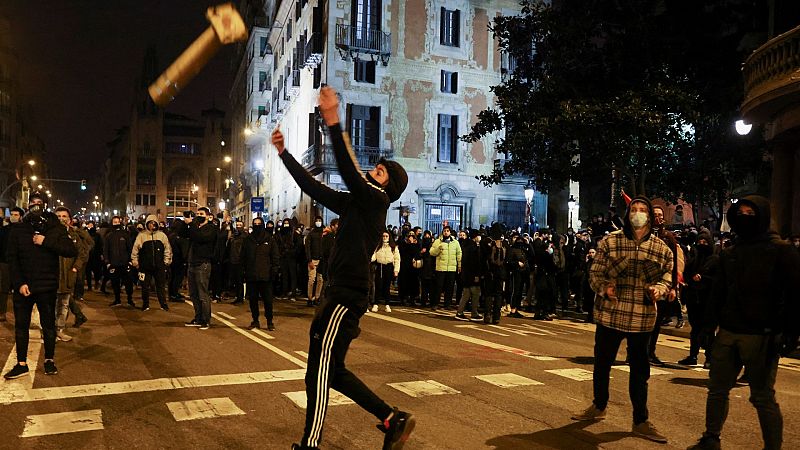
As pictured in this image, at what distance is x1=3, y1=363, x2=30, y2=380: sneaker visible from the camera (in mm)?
7504

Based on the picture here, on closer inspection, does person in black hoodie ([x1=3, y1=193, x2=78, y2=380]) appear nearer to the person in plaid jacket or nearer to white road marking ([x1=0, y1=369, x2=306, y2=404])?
white road marking ([x1=0, y1=369, x2=306, y2=404])


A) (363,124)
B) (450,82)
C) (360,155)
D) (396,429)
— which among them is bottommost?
(396,429)

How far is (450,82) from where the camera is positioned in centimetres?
3559

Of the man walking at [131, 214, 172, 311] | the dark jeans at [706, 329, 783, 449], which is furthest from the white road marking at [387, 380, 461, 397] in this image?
the man walking at [131, 214, 172, 311]

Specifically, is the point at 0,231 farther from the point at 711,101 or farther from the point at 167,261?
the point at 711,101

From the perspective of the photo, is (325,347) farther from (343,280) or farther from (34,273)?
(34,273)

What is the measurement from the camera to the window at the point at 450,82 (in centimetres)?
3547

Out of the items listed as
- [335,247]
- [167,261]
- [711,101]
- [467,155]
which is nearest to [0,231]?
[167,261]

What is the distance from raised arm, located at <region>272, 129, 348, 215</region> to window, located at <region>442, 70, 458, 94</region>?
3168 centimetres

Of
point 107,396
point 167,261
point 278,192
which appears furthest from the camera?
point 278,192

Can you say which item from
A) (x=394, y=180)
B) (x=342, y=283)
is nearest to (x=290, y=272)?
(x=394, y=180)

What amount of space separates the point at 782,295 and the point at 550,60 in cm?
1657

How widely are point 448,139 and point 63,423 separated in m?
30.9

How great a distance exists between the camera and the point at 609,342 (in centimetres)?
595
